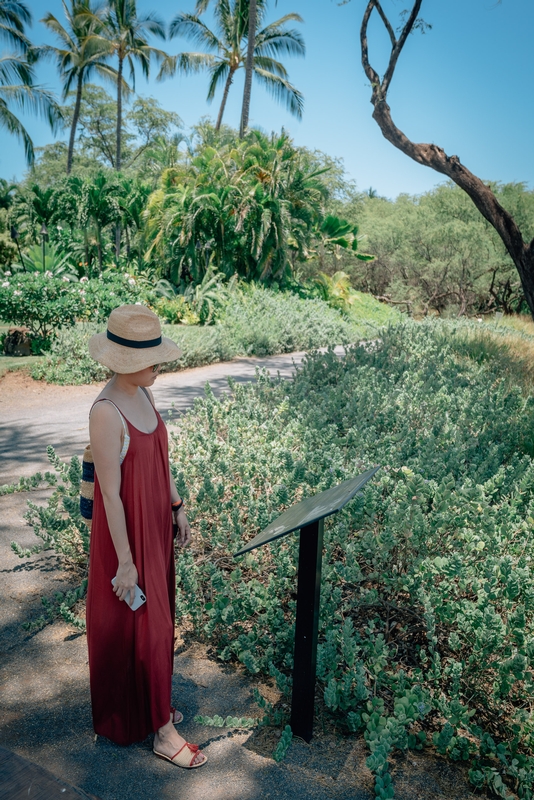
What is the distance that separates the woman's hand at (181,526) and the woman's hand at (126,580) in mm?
437

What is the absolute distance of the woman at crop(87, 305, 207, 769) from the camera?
2.22 meters

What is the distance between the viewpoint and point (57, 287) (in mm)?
11836

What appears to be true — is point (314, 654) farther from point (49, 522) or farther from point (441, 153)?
point (441, 153)

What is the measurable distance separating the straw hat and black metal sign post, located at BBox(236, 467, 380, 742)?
728 mm

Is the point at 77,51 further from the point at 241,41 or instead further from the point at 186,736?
the point at 186,736

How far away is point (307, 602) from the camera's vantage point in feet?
7.59

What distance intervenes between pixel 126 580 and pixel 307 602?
658 mm

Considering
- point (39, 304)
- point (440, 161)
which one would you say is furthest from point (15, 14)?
point (440, 161)

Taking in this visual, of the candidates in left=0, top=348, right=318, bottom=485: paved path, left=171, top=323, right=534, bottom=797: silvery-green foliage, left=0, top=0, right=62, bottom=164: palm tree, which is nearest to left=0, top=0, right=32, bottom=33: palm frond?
left=0, top=0, right=62, bottom=164: palm tree

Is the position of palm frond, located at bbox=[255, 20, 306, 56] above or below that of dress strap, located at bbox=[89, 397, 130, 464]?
above

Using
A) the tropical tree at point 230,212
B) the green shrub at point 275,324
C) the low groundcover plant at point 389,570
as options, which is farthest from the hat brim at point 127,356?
the tropical tree at point 230,212

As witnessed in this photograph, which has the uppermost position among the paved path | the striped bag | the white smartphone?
the striped bag

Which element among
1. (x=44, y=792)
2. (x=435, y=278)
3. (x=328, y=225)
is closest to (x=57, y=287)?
(x=44, y=792)

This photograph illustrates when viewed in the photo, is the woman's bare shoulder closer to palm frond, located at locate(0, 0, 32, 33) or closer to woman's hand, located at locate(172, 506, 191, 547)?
woman's hand, located at locate(172, 506, 191, 547)
